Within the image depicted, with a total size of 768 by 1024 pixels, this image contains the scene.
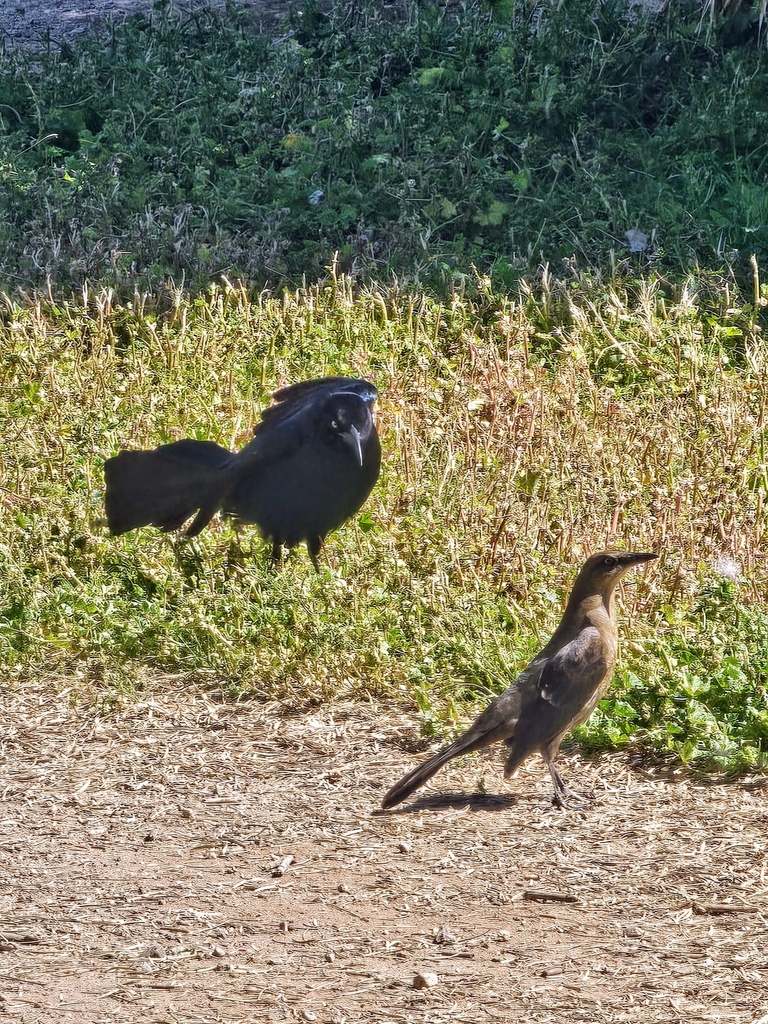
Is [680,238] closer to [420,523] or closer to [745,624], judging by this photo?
[420,523]

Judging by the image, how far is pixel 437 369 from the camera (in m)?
7.47

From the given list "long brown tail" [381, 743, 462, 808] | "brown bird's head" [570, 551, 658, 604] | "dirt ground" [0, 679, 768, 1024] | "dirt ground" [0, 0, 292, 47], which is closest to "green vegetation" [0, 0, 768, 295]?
"dirt ground" [0, 0, 292, 47]

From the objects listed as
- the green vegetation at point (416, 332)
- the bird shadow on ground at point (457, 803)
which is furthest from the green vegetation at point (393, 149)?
the bird shadow on ground at point (457, 803)

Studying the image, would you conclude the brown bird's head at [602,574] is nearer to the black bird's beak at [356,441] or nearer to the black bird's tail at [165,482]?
the black bird's beak at [356,441]

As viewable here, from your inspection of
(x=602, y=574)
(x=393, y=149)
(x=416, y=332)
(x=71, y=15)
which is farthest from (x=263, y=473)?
(x=71, y=15)

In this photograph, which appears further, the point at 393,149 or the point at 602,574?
the point at 393,149

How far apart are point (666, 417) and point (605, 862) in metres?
3.41

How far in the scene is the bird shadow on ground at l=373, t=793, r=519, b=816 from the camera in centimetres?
400

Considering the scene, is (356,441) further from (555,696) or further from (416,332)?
(416,332)

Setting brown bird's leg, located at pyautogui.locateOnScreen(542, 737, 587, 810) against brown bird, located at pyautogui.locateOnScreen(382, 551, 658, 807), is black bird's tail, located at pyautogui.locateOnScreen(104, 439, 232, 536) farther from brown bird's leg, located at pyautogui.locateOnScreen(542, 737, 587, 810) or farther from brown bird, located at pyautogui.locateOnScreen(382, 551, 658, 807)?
brown bird's leg, located at pyautogui.locateOnScreen(542, 737, 587, 810)

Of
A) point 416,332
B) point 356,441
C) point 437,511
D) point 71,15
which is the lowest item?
point 437,511

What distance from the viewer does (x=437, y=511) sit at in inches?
230

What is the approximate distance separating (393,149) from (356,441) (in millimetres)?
6081

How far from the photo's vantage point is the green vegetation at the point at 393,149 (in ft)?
29.9
